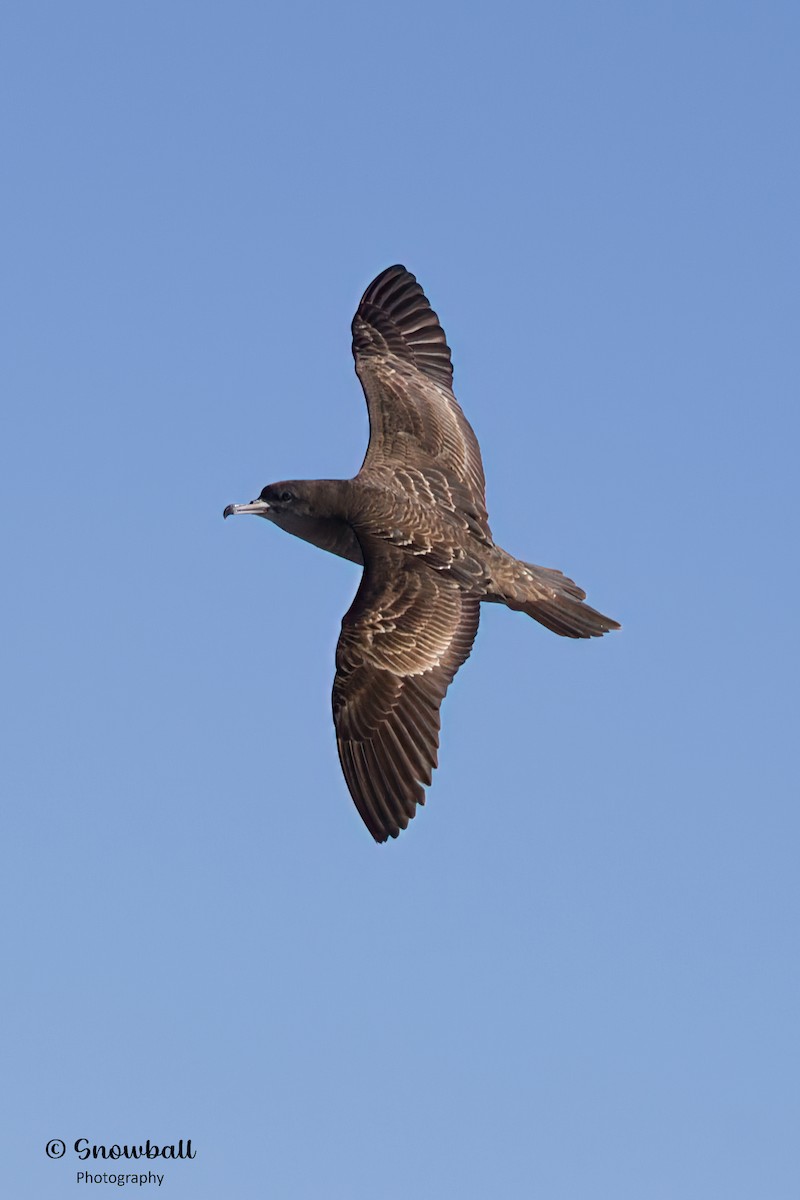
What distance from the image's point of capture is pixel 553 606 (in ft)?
48.6

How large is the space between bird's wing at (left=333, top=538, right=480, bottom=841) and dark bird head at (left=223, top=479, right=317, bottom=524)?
1.03 m

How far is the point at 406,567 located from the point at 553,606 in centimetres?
129

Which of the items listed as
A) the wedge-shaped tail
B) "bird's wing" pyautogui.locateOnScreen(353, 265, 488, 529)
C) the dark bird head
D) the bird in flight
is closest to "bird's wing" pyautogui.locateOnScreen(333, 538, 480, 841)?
the bird in flight

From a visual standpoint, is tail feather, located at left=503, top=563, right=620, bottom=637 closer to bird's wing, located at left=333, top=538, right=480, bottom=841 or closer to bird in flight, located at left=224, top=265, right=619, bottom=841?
bird in flight, located at left=224, top=265, right=619, bottom=841

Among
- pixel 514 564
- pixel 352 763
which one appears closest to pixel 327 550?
pixel 514 564

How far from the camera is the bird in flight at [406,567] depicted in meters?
13.4

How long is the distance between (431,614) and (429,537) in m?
0.80

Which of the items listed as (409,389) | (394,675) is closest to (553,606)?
(394,675)

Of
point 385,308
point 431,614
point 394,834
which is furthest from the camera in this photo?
point 385,308

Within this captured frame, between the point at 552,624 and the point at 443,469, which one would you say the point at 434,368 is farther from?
the point at 552,624

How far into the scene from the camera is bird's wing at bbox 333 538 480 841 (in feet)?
43.3

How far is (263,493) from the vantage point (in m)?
15.8

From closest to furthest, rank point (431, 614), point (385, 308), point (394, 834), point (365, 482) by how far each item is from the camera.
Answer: point (394, 834)
point (431, 614)
point (365, 482)
point (385, 308)

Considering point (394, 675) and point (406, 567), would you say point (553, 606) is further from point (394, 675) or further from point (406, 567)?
point (394, 675)
